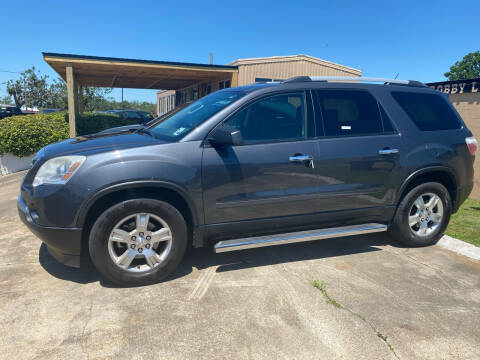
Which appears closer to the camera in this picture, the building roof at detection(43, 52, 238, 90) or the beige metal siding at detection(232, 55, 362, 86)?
the building roof at detection(43, 52, 238, 90)

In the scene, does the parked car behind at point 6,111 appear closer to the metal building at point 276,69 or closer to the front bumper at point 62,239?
the metal building at point 276,69

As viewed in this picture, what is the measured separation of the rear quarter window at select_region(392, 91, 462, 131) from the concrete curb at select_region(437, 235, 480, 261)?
1.45 meters

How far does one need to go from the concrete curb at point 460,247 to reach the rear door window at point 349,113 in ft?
5.93

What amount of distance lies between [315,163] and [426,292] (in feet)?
5.27

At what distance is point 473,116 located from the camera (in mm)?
7457

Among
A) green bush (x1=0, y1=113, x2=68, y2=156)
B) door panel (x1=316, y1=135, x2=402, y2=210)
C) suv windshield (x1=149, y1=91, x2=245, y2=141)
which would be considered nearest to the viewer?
suv windshield (x1=149, y1=91, x2=245, y2=141)

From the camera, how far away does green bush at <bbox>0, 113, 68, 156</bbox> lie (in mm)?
8766

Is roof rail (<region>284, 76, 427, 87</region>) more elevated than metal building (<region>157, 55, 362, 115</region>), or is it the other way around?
metal building (<region>157, 55, 362, 115</region>)

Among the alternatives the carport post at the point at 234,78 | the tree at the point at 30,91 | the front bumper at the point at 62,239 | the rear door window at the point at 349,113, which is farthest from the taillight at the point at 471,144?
the tree at the point at 30,91

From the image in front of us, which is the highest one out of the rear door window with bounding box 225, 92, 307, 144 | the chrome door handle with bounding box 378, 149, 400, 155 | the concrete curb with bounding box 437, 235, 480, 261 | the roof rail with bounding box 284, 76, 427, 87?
the roof rail with bounding box 284, 76, 427, 87

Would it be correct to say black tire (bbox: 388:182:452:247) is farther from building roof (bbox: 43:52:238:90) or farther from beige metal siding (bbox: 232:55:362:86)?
beige metal siding (bbox: 232:55:362:86)

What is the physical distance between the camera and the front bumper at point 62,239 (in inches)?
116

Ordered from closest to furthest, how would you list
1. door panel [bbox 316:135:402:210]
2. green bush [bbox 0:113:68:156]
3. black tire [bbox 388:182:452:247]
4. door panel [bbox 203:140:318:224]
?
door panel [bbox 203:140:318:224], door panel [bbox 316:135:402:210], black tire [bbox 388:182:452:247], green bush [bbox 0:113:68:156]

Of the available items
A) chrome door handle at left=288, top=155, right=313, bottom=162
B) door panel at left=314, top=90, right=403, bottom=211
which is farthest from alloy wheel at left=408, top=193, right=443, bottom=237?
chrome door handle at left=288, top=155, right=313, bottom=162
